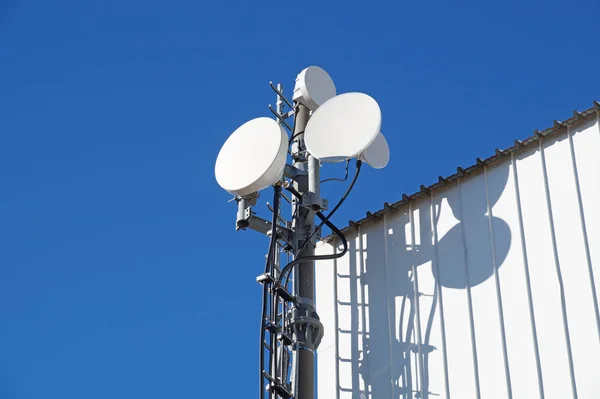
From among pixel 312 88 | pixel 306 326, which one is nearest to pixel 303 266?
pixel 306 326

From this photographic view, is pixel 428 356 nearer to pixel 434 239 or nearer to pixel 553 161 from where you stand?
pixel 434 239

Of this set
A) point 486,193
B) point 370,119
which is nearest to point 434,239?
point 486,193

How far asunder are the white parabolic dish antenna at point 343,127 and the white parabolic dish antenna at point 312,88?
3.76 ft

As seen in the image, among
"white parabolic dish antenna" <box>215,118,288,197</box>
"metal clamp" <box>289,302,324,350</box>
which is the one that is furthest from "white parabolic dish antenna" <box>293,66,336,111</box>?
"metal clamp" <box>289,302,324,350</box>

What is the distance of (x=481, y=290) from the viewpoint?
14.0 m

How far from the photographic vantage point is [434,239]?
49.1 ft

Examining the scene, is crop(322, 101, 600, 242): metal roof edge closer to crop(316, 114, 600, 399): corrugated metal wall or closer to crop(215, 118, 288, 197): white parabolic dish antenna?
crop(316, 114, 600, 399): corrugated metal wall

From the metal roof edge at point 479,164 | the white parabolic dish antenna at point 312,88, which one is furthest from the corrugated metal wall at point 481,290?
the white parabolic dish antenna at point 312,88

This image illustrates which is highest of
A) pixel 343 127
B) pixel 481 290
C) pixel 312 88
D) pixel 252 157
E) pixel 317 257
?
pixel 312 88

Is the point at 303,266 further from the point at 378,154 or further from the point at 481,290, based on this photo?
the point at 481,290

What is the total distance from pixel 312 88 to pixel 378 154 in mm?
1599

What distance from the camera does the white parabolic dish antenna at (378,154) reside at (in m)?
15.1

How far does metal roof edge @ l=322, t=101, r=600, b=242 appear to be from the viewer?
14.0 metres

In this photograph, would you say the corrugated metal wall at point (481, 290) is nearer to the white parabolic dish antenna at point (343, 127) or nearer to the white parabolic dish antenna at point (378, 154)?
the white parabolic dish antenna at point (378, 154)
